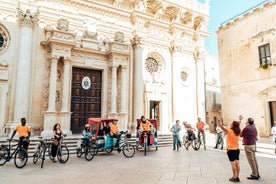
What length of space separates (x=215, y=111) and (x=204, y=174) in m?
22.8

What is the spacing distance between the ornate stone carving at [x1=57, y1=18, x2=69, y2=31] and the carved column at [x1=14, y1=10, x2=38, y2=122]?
131 centimetres

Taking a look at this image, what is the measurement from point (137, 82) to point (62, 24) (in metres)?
5.91

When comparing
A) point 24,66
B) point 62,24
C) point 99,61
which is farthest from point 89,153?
point 62,24

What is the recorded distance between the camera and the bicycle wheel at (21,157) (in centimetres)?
700

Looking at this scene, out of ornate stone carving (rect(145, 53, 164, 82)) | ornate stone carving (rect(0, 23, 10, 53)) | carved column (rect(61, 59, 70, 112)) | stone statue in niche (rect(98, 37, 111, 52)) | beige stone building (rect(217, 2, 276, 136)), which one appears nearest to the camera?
ornate stone carving (rect(0, 23, 10, 53))

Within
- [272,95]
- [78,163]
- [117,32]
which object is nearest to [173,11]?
[117,32]

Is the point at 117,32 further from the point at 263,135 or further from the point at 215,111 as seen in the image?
the point at 215,111

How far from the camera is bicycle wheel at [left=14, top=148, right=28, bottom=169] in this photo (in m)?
7.00

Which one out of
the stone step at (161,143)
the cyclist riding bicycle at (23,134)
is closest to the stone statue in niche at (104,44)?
the stone step at (161,143)

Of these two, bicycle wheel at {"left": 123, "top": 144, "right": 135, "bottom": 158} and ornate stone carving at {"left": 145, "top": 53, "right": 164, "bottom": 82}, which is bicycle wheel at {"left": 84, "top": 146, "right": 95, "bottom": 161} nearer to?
bicycle wheel at {"left": 123, "top": 144, "right": 135, "bottom": 158}

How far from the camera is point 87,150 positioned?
8.32m

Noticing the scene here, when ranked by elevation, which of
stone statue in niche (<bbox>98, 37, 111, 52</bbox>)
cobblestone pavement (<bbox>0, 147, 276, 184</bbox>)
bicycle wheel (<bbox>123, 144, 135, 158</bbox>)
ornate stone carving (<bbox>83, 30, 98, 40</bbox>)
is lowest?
cobblestone pavement (<bbox>0, 147, 276, 184</bbox>)

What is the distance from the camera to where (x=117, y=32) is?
14.8 metres

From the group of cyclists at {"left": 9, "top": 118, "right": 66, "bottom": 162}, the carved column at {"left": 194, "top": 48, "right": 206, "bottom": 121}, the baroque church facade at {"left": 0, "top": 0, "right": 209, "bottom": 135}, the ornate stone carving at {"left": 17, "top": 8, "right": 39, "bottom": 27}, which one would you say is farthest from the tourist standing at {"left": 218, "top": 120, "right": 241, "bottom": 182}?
the carved column at {"left": 194, "top": 48, "right": 206, "bottom": 121}
